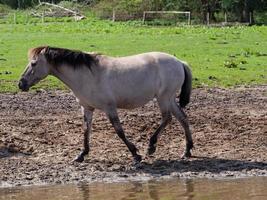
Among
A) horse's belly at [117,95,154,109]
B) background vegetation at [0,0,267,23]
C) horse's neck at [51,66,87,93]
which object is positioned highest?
horse's neck at [51,66,87,93]

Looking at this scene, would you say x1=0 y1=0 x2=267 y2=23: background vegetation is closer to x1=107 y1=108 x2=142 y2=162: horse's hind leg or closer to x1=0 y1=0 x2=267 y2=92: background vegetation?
x1=0 y1=0 x2=267 y2=92: background vegetation

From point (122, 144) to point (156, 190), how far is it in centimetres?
279

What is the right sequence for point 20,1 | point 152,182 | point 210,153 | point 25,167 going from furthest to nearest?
point 20,1, point 210,153, point 25,167, point 152,182

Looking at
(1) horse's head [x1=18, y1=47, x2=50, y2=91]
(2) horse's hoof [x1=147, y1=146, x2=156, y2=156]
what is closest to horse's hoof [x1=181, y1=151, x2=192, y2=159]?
(2) horse's hoof [x1=147, y1=146, x2=156, y2=156]

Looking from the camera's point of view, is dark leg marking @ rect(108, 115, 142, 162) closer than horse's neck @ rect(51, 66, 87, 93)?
Yes

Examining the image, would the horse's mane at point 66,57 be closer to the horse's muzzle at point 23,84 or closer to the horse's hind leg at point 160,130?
the horse's muzzle at point 23,84

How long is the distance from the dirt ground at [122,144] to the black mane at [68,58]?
61.5 inches

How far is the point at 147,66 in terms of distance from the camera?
1271cm

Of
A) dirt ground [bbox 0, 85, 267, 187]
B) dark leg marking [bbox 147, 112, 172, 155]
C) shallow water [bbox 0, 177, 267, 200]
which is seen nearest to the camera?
shallow water [bbox 0, 177, 267, 200]

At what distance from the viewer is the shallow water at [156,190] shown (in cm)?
1045

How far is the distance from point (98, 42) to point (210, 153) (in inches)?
706

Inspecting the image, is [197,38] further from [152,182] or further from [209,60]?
[152,182]

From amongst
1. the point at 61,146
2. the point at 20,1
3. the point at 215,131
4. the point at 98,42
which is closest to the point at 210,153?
the point at 215,131

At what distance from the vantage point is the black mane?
1257 centimetres
